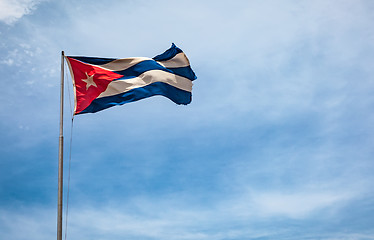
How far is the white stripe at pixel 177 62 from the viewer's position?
30984 millimetres

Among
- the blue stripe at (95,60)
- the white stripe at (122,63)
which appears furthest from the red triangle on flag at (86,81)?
the white stripe at (122,63)

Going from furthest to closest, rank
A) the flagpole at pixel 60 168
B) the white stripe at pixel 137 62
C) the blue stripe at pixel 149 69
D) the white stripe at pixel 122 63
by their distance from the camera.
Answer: the blue stripe at pixel 149 69 < the white stripe at pixel 137 62 < the white stripe at pixel 122 63 < the flagpole at pixel 60 168

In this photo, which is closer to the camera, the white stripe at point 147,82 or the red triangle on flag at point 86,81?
the red triangle on flag at point 86,81

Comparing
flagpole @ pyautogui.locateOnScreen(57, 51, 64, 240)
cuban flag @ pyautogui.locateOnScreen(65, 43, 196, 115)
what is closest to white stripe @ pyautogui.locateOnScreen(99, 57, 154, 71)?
cuban flag @ pyautogui.locateOnScreen(65, 43, 196, 115)

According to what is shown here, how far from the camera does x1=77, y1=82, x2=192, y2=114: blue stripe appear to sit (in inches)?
1059

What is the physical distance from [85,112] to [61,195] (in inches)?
202

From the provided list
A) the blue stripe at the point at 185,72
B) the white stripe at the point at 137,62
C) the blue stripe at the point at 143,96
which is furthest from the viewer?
the blue stripe at the point at 185,72

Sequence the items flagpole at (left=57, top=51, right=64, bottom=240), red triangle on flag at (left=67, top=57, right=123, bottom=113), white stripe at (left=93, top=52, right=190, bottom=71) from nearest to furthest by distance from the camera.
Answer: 1. flagpole at (left=57, top=51, right=64, bottom=240)
2. red triangle on flag at (left=67, top=57, right=123, bottom=113)
3. white stripe at (left=93, top=52, right=190, bottom=71)

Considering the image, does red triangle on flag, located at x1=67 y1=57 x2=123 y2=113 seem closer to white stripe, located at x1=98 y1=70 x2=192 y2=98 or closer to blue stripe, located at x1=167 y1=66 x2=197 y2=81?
white stripe, located at x1=98 y1=70 x2=192 y2=98

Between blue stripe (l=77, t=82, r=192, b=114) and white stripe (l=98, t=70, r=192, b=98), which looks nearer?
blue stripe (l=77, t=82, r=192, b=114)

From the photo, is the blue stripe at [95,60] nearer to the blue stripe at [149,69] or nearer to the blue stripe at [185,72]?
the blue stripe at [149,69]

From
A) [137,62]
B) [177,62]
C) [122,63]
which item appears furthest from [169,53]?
[122,63]

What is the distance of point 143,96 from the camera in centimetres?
2906

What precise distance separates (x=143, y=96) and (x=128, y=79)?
1.34 m
